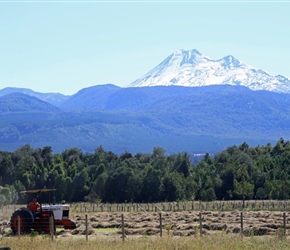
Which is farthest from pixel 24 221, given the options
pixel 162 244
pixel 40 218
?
pixel 162 244

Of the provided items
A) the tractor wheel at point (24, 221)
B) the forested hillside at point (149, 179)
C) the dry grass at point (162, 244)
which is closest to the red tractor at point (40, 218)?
the tractor wheel at point (24, 221)

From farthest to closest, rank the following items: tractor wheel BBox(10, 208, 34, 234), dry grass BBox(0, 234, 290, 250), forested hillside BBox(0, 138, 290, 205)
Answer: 1. forested hillside BBox(0, 138, 290, 205)
2. tractor wheel BBox(10, 208, 34, 234)
3. dry grass BBox(0, 234, 290, 250)

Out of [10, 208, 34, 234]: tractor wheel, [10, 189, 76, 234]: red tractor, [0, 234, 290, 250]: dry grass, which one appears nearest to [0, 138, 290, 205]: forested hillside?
[10, 189, 76, 234]: red tractor

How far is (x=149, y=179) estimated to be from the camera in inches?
3433

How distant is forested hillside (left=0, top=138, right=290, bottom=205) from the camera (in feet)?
281

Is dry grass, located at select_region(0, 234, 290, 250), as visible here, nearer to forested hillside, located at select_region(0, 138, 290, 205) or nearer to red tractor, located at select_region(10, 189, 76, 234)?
red tractor, located at select_region(10, 189, 76, 234)

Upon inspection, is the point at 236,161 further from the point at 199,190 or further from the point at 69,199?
the point at 69,199

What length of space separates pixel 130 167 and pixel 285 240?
69964 mm

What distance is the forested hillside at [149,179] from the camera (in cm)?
8562

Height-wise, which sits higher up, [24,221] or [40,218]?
[40,218]

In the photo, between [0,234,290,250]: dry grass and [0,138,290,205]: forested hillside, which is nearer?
[0,234,290,250]: dry grass

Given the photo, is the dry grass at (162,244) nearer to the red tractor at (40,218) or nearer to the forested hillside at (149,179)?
the red tractor at (40,218)

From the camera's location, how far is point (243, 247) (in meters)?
25.0

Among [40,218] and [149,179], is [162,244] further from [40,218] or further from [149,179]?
[149,179]
